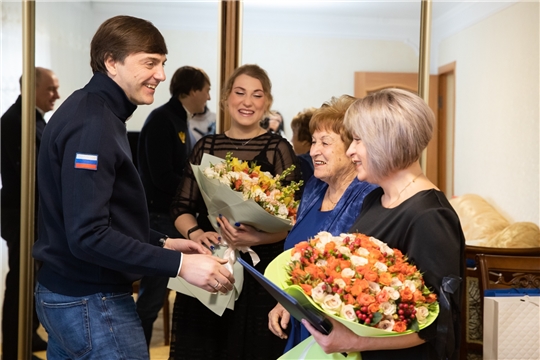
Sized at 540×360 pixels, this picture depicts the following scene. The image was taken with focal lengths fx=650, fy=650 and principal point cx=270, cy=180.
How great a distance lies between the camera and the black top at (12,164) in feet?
12.4

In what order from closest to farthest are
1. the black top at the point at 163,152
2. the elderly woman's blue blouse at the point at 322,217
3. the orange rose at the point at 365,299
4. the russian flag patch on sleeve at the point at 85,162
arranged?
the orange rose at the point at 365,299 < the russian flag patch on sleeve at the point at 85,162 < the elderly woman's blue blouse at the point at 322,217 < the black top at the point at 163,152

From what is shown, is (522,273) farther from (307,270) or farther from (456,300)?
(307,270)

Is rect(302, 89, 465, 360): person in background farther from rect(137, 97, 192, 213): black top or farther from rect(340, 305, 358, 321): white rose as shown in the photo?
rect(137, 97, 192, 213): black top

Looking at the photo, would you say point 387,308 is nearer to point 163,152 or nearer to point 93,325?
point 93,325

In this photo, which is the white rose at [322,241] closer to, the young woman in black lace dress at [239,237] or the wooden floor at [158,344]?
the young woman in black lace dress at [239,237]

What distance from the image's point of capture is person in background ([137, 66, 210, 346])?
3.70m

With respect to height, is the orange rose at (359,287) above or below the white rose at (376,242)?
below

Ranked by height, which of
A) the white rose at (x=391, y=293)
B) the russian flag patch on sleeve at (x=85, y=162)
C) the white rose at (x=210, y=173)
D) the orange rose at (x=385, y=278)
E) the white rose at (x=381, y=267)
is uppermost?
the russian flag patch on sleeve at (x=85, y=162)

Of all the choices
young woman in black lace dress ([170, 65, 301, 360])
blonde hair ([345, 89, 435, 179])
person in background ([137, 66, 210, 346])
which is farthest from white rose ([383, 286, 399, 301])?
person in background ([137, 66, 210, 346])

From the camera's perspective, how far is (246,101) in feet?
10.00

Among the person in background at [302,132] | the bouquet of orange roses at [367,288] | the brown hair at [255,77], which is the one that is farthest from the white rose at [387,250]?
the person in background at [302,132]

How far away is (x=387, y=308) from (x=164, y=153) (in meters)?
2.42

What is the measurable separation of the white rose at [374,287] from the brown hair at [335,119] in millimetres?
871

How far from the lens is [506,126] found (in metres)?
3.90
